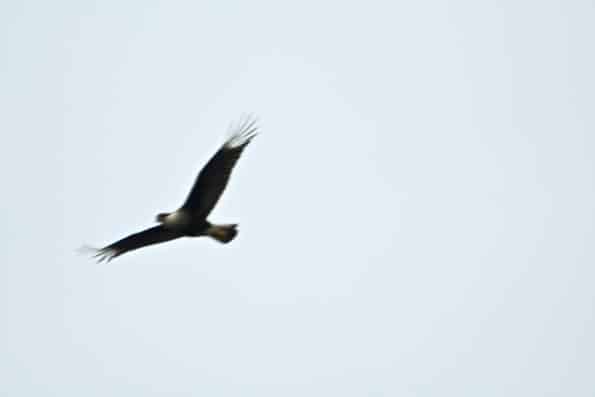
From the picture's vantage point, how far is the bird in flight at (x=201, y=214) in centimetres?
2044

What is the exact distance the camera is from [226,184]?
816 inches

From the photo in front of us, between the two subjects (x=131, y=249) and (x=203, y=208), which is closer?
(x=203, y=208)

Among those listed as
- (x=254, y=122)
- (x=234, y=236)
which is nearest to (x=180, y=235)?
(x=234, y=236)

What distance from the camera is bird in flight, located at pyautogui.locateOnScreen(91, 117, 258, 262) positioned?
20.4 m

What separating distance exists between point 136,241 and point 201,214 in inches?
72.1

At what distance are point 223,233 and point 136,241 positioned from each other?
69.6 inches

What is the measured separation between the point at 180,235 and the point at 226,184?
5.59 feet

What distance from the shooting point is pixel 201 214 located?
69.3 feet

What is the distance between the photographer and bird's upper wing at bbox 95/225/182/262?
22047 mm

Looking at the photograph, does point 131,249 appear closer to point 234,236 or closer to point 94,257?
point 94,257

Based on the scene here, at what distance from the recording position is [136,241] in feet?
73.3

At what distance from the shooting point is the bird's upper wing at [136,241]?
2205cm

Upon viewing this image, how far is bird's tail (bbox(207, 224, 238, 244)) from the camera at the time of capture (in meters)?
21.6

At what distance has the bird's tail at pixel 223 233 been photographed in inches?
849
